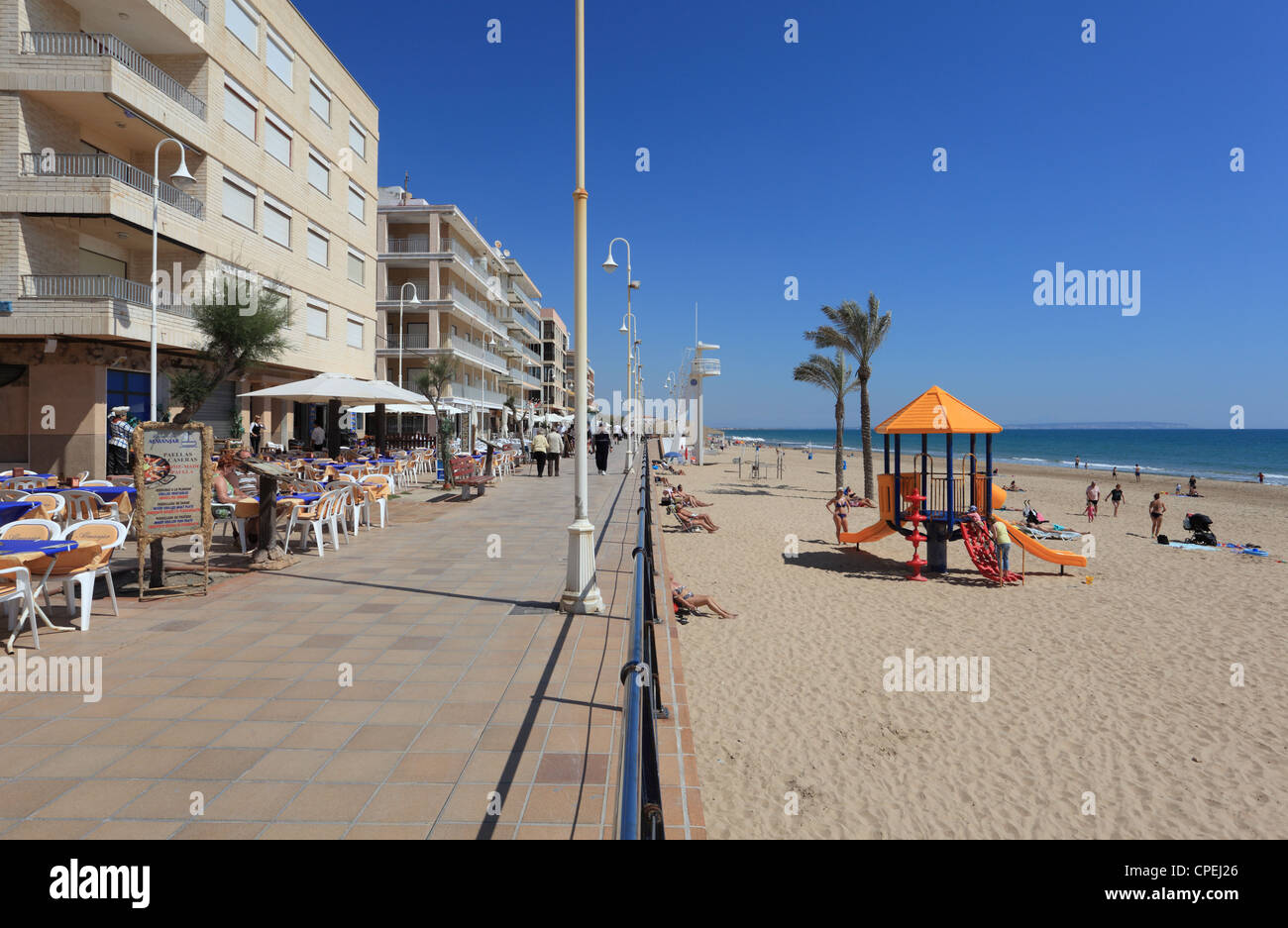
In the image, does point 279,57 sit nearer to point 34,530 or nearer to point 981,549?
point 34,530

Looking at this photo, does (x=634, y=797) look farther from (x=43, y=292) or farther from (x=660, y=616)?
(x=43, y=292)

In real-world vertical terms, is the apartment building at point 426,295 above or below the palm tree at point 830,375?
above

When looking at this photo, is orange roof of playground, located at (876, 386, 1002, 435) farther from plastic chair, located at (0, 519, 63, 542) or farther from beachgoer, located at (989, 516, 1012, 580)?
plastic chair, located at (0, 519, 63, 542)

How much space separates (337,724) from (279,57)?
25.8m

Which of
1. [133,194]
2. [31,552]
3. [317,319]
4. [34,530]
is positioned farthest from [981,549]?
[317,319]

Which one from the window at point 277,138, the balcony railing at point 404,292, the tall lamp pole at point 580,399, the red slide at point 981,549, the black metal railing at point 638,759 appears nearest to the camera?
the black metal railing at point 638,759

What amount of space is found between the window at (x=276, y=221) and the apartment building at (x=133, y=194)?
0.25 feet

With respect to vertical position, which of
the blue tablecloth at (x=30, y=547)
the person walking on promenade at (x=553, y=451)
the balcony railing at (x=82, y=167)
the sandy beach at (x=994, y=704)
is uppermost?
the balcony railing at (x=82, y=167)

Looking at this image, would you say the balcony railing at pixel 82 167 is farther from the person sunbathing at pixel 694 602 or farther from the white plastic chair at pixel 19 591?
the person sunbathing at pixel 694 602

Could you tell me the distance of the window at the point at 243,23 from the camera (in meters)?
19.3

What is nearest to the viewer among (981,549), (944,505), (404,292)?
(981,549)

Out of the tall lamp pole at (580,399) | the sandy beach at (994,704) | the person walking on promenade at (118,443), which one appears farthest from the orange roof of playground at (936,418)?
the person walking on promenade at (118,443)

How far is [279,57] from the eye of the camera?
22.0m

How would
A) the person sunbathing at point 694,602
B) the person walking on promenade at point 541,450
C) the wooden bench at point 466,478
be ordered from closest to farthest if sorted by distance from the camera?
1. the person sunbathing at point 694,602
2. the wooden bench at point 466,478
3. the person walking on promenade at point 541,450
